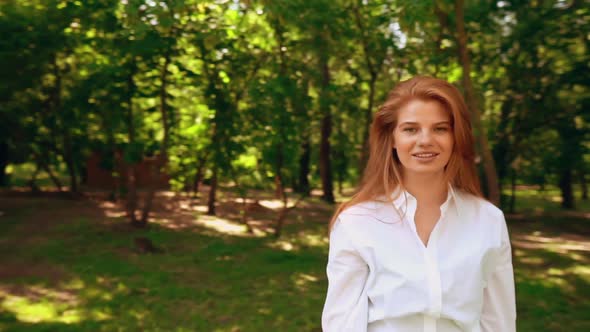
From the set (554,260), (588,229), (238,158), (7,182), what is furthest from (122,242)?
(7,182)

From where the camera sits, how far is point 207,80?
11.1m

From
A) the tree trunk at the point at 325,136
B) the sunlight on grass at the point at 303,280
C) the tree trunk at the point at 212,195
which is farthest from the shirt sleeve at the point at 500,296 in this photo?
the tree trunk at the point at 212,195

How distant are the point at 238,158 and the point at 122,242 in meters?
2.70

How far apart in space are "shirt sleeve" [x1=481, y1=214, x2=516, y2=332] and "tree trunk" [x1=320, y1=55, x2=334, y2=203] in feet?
27.4

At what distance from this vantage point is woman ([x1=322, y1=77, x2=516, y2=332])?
1.72 m

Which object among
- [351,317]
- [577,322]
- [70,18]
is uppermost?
[70,18]

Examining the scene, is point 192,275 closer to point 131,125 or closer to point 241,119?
point 241,119

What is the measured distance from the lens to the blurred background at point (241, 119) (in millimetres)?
6930

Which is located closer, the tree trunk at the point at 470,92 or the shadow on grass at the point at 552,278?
the shadow on grass at the point at 552,278

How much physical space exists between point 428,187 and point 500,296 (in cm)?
42

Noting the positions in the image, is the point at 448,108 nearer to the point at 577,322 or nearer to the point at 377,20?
the point at 577,322

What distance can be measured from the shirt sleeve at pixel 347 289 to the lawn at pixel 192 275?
4.40 metres

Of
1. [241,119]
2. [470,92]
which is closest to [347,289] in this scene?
[470,92]

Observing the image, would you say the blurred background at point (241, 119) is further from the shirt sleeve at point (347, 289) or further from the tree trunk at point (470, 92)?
the shirt sleeve at point (347, 289)
